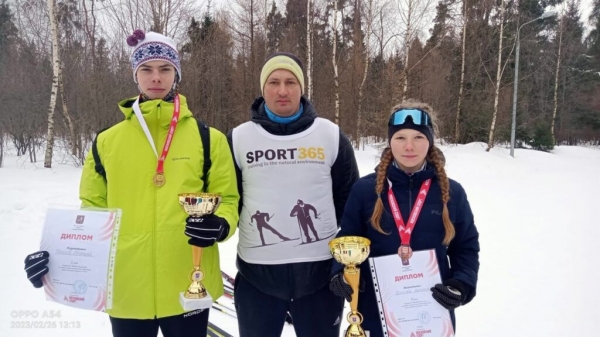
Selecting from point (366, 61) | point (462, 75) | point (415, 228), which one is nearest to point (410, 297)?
point (415, 228)

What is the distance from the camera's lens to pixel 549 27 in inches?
1194

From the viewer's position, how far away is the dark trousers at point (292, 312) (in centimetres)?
219

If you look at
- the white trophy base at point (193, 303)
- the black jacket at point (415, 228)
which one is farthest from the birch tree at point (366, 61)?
the white trophy base at point (193, 303)

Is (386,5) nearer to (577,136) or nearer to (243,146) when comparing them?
(243,146)

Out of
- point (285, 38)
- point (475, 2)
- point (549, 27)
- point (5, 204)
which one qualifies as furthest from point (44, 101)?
point (549, 27)

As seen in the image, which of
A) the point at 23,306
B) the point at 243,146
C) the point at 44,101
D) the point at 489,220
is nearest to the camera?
the point at 243,146

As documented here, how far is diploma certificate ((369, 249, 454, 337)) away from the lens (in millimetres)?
1838

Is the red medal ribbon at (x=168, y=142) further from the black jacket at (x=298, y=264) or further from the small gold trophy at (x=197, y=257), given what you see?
the black jacket at (x=298, y=264)

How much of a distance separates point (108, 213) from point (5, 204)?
22.3 feet

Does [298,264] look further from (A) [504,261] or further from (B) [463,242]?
(A) [504,261]

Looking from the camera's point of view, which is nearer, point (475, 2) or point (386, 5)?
point (386, 5)

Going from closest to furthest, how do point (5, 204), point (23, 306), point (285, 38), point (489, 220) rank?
1. point (23, 306)
2. point (5, 204)
3. point (489, 220)
4. point (285, 38)

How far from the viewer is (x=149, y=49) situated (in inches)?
80.3

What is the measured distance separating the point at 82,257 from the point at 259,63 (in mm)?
18660
